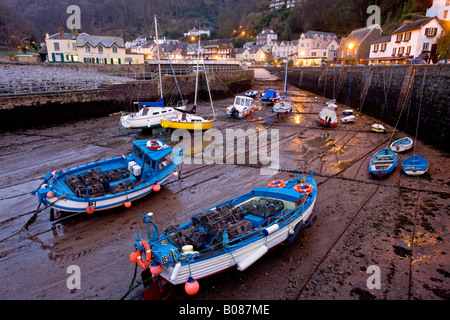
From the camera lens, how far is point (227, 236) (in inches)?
255

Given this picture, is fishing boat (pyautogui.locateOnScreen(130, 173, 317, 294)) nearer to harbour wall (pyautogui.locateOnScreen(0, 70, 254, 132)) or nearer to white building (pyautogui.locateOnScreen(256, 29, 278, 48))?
harbour wall (pyautogui.locateOnScreen(0, 70, 254, 132))

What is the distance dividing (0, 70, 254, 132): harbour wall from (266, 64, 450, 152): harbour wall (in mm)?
18887

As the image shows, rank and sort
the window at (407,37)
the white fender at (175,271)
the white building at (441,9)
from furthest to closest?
1. the white building at (441,9)
2. the window at (407,37)
3. the white fender at (175,271)

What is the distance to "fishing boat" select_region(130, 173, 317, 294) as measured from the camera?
5836 millimetres

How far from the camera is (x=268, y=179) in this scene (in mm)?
12422

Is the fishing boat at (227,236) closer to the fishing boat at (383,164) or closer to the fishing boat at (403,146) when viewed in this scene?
the fishing boat at (383,164)

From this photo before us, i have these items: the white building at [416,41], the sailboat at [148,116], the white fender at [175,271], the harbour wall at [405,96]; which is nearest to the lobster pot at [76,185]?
the white fender at [175,271]

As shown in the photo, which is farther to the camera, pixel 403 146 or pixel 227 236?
pixel 403 146

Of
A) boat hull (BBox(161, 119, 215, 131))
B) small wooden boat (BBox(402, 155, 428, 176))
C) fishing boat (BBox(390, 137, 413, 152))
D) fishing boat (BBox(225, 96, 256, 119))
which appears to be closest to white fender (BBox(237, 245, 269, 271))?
small wooden boat (BBox(402, 155, 428, 176))

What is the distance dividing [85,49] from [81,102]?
871 inches

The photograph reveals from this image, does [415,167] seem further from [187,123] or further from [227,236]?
[187,123]

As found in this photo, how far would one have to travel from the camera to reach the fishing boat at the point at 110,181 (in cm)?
877

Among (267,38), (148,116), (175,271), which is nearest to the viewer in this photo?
(175,271)

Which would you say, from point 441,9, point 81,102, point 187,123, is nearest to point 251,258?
point 187,123
